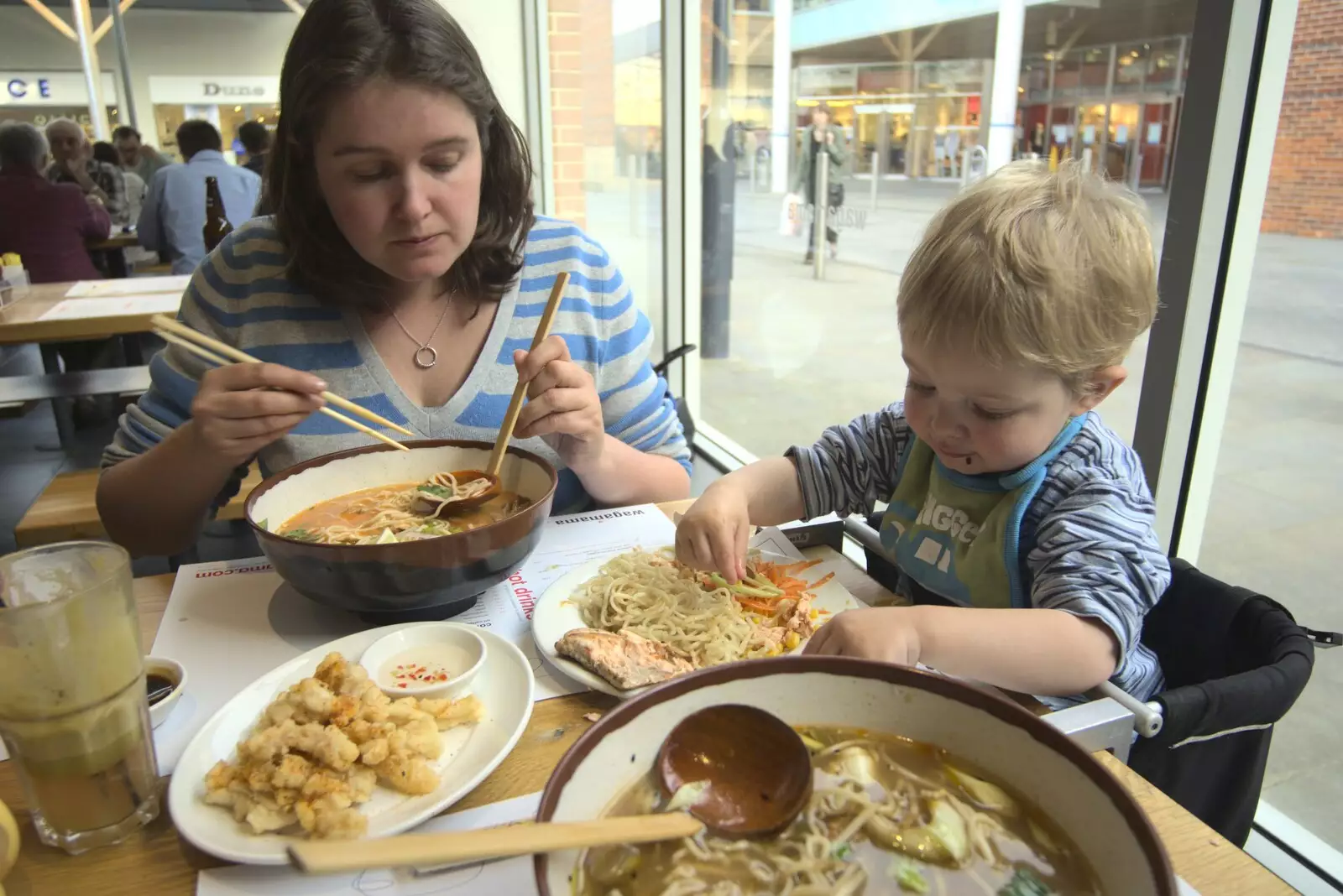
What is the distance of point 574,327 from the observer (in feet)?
5.24

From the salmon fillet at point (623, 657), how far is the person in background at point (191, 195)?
541cm

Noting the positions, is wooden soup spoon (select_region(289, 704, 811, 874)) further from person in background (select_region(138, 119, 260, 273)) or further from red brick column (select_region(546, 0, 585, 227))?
person in background (select_region(138, 119, 260, 273))

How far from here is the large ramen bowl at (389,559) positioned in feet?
3.01

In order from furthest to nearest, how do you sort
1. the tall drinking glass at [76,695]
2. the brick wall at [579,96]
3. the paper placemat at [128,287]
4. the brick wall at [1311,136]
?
the brick wall at [579,96] → the paper placemat at [128,287] → the brick wall at [1311,136] → the tall drinking glass at [76,695]

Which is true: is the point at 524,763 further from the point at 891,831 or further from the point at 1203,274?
the point at 1203,274

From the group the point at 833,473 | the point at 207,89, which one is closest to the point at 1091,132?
the point at 833,473

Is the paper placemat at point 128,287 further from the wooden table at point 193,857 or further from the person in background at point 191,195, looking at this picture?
the wooden table at point 193,857

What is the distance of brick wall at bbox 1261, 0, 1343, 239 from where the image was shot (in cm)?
142

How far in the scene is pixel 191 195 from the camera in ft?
18.2

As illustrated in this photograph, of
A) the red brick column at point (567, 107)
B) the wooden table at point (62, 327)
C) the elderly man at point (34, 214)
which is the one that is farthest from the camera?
the elderly man at point (34, 214)

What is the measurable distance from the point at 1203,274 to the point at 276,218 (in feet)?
5.24

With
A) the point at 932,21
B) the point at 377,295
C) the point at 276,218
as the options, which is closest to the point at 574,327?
the point at 377,295

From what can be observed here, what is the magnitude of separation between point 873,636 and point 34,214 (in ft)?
21.3

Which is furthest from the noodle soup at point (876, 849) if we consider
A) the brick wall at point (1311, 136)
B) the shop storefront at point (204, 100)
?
the shop storefront at point (204, 100)
